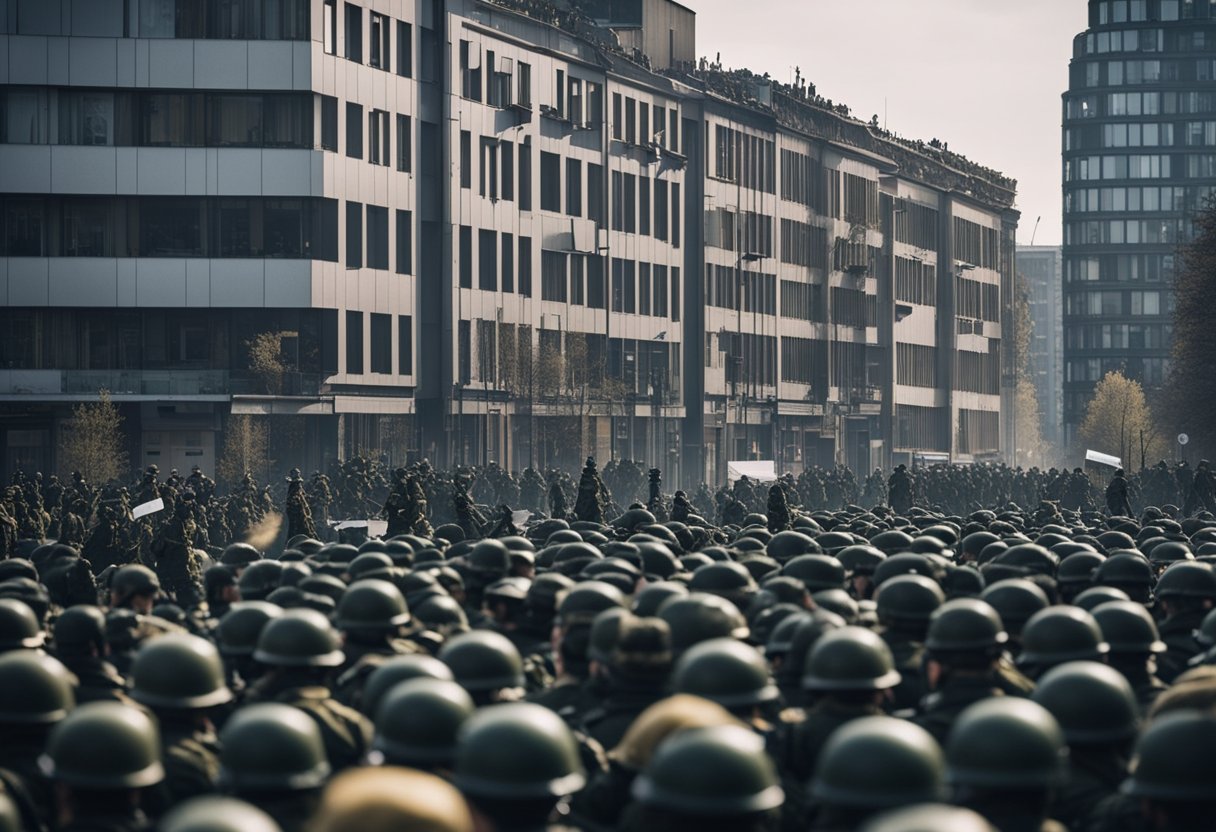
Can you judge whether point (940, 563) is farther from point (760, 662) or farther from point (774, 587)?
point (760, 662)

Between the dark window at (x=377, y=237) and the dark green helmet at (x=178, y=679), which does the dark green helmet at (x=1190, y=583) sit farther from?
the dark window at (x=377, y=237)

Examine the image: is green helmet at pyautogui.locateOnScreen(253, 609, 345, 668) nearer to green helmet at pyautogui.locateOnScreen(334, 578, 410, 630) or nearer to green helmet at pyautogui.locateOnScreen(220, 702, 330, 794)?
green helmet at pyautogui.locateOnScreen(334, 578, 410, 630)

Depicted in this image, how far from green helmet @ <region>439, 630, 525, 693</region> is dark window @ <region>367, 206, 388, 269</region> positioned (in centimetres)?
5511

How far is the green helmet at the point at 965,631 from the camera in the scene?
9.88 meters

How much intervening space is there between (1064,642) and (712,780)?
14.5 ft

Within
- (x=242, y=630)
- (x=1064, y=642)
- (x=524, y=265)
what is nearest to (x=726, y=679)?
(x=1064, y=642)

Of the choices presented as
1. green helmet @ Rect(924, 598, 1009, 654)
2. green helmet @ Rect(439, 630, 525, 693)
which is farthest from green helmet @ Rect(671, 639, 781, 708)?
green helmet @ Rect(924, 598, 1009, 654)

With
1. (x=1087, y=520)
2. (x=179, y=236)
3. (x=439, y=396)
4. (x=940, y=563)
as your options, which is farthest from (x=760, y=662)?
(x=439, y=396)

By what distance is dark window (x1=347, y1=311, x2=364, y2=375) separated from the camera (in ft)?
207

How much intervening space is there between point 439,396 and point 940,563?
53.4 meters

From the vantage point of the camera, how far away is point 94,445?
179 feet

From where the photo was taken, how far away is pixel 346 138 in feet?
206

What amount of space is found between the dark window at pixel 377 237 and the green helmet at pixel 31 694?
55.6 m

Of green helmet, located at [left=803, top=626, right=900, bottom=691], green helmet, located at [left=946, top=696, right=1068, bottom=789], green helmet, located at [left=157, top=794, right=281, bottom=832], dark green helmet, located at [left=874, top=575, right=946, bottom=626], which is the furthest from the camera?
dark green helmet, located at [left=874, top=575, right=946, bottom=626]
